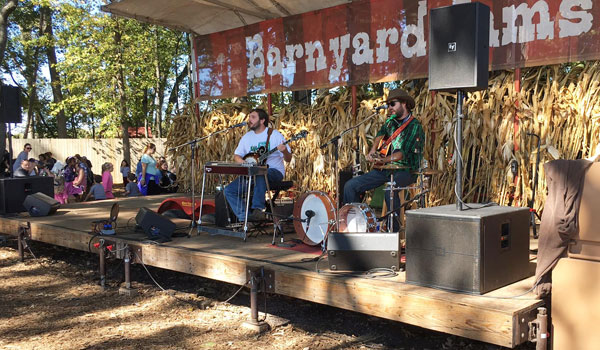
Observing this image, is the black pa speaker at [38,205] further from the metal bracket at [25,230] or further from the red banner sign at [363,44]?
the red banner sign at [363,44]

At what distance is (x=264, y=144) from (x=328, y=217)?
1455mm

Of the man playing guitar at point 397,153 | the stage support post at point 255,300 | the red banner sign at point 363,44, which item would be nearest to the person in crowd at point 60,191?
the red banner sign at point 363,44

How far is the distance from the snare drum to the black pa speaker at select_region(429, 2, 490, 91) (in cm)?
136

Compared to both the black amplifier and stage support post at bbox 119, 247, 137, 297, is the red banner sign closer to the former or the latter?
the black amplifier

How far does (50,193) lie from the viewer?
895 cm

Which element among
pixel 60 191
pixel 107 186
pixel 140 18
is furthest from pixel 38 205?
pixel 60 191

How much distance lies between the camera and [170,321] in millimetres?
5254

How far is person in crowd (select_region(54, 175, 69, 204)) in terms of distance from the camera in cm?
1195

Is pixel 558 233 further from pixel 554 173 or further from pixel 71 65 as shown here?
pixel 71 65

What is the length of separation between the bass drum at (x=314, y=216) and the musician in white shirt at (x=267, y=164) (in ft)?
2.02

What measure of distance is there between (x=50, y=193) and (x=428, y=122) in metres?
6.07

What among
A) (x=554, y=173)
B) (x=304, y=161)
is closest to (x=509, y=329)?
(x=554, y=173)

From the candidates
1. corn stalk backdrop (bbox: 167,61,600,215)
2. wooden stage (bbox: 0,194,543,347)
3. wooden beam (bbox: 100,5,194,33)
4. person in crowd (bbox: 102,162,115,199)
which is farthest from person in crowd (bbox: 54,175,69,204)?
corn stalk backdrop (bbox: 167,61,600,215)

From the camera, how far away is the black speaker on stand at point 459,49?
12.4 ft
